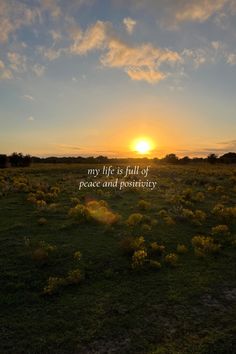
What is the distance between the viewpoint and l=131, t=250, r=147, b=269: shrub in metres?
13.9

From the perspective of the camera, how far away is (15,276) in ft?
43.0

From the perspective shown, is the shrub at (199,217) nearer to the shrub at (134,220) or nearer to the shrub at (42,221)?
the shrub at (134,220)

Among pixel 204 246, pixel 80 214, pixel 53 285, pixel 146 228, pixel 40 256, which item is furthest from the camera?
pixel 80 214

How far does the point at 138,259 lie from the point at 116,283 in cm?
186

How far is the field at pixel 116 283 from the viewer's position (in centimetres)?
945

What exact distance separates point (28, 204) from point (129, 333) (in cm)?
1846

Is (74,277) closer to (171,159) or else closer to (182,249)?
(182,249)

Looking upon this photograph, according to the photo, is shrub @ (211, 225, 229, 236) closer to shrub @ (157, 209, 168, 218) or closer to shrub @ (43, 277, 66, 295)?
shrub @ (157, 209, 168, 218)

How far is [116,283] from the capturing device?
12727mm

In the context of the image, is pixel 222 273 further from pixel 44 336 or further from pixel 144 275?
pixel 44 336

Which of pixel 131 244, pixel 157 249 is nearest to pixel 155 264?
pixel 157 249

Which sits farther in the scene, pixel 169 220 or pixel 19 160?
pixel 19 160

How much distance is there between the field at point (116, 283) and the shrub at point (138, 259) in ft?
0.14

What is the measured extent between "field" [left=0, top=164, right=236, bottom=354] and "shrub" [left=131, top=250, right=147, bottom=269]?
0.04 metres
